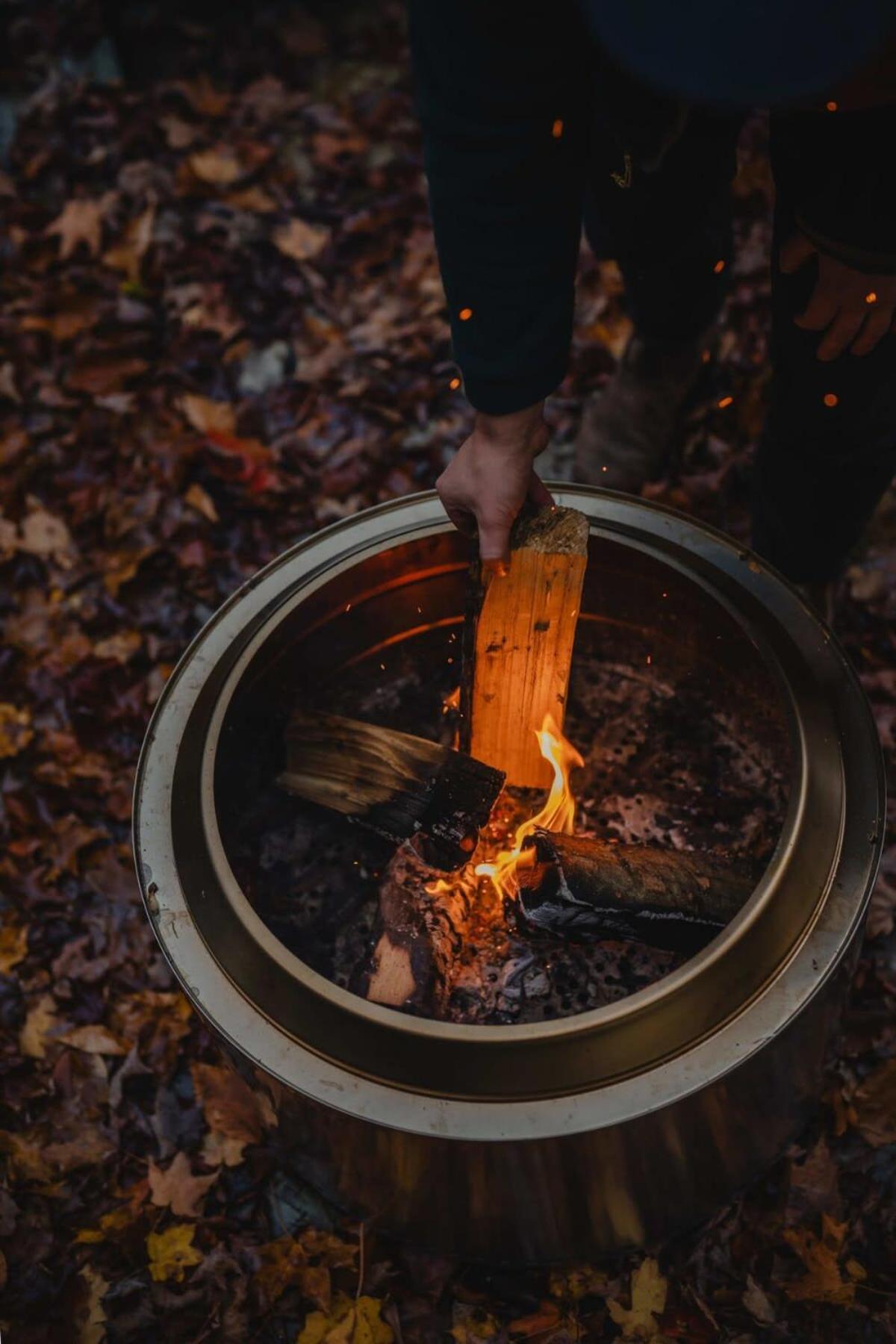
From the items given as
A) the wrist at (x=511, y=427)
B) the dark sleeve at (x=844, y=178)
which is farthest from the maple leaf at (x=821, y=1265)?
the dark sleeve at (x=844, y=178)

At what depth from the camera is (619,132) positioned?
6.42 ft

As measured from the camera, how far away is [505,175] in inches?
63.3

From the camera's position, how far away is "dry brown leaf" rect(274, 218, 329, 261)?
178 inches

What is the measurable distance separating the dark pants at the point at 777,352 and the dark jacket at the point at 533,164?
17 cm

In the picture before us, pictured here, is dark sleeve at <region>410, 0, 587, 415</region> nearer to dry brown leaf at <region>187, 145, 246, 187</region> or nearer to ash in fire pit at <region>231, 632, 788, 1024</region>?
ash in fire pit at <region>231, 632, 788, 1024</region>

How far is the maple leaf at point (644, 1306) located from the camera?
7.07 feet

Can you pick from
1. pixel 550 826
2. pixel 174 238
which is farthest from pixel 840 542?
pixel 174 238

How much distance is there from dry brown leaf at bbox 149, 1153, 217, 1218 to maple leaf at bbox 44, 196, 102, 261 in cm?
384

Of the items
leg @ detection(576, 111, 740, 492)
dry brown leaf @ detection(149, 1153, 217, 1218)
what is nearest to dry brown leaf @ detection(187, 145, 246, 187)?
leg @ detection(576, 111, 740, 492)

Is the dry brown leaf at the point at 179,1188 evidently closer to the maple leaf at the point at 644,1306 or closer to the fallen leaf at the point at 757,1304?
the maple leaf at the point at 644,1306

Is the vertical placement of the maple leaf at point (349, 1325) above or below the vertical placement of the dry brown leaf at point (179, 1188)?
below

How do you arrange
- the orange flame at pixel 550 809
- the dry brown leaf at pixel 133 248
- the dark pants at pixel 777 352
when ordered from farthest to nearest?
the dry brown leaf at pixel 133 248, the orange flame at pixel 550 809, the dark pants at pixel 777 352

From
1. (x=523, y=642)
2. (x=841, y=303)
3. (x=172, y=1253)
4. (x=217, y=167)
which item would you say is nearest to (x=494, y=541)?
(x=523, y=642)

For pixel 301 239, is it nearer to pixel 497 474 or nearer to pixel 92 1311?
pixel 497 474
